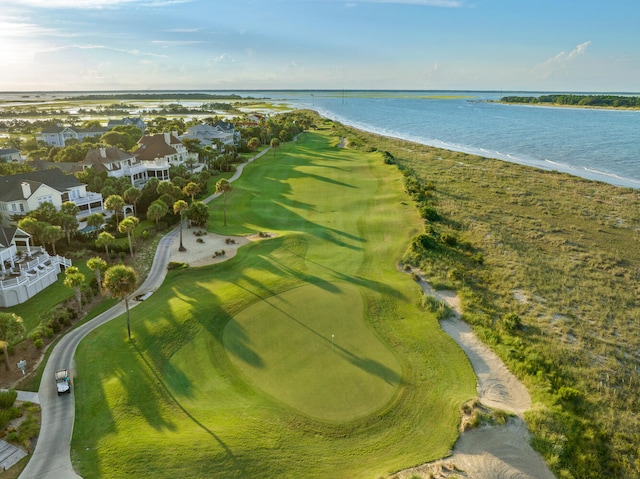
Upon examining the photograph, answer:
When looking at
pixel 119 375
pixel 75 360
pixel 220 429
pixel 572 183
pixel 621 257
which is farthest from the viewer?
pixel 572 183

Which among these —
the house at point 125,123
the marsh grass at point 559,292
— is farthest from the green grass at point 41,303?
the house at point 125,123

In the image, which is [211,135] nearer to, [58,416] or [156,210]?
[156,210]

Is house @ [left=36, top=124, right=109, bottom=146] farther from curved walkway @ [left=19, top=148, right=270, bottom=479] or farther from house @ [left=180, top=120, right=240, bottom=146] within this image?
curved walkway @ [left=19, top=148, right=270, bottom=479]

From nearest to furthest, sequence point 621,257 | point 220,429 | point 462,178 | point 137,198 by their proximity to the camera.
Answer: point 220,429 < point 621,257 < point 137,198 < point 462,178

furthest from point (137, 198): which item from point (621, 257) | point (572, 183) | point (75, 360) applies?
point (572, 183)

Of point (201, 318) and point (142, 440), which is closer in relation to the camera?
point (142, 440)

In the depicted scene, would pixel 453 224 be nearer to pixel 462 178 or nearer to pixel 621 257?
pixel 621 257

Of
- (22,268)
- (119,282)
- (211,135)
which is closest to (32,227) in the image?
(22,268)
